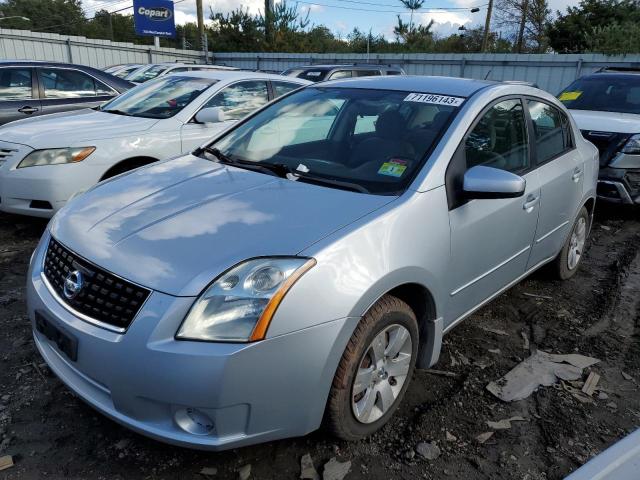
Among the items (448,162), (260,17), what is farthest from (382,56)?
(448,162)

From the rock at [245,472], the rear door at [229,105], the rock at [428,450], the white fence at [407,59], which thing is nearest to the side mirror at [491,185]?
the rock at [428,450]

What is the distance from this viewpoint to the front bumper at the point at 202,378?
5.96 ft

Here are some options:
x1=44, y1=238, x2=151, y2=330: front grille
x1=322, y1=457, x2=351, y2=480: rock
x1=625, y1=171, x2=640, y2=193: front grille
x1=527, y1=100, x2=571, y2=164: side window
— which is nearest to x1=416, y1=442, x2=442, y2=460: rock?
x1=322, y1=457, x2=351, y2=480: rock

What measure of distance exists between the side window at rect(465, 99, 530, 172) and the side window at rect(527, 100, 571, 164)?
182 millimetres

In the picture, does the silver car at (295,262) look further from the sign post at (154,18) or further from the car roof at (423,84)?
the sign post at (154,18)

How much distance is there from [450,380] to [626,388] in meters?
1.01

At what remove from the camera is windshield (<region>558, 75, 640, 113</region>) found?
6699 millimetres

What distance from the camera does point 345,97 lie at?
11.0ft

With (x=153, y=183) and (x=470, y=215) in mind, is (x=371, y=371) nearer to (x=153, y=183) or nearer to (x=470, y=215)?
(x=470, y=215)

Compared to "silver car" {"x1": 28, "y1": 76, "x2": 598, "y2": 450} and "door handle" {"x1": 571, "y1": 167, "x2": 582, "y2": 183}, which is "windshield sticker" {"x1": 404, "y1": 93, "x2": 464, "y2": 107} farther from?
"door handle" {"x1": 571, "y1": 167, "x2": 582, "y2": 183}

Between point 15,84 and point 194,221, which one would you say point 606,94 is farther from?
point 15,84

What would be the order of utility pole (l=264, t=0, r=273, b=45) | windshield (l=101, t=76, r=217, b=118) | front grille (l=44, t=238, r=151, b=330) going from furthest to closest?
utility pole (l=264, t=0, r=273, b=45)
windshield (l=101, t=76, r=217, b=118)
front grille (l=44, t=238, r=151, b=330)

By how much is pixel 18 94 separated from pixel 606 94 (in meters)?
7.85

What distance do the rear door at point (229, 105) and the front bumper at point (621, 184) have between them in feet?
13.3
